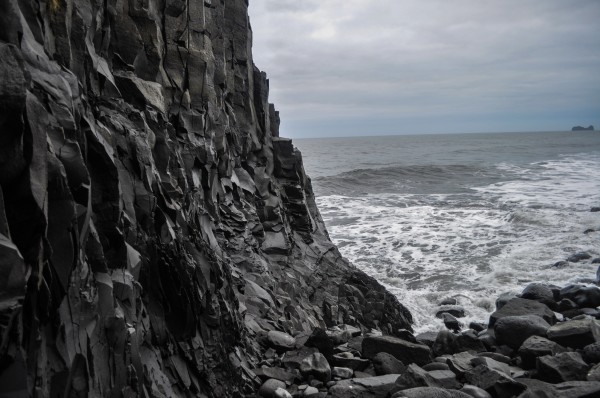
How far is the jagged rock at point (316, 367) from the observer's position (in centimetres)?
1046

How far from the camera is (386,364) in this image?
36.4 ft

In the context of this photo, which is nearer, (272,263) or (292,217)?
(272,263)

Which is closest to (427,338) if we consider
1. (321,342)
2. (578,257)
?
(321,342)

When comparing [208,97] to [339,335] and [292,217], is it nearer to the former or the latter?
[292,217]

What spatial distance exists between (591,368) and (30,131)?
12.2 m

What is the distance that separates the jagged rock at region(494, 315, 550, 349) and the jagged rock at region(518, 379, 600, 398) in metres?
4.29

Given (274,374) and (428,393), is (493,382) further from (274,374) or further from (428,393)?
(274,374)

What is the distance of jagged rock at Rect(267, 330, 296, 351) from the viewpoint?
11.8m

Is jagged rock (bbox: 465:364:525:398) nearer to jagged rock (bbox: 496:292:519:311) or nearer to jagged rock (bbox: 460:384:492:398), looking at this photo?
jagged rock (bbox: 460:384:492:398)

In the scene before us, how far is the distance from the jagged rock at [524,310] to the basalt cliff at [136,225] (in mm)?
3362

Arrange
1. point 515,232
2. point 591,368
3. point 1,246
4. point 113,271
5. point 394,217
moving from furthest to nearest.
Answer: point 394,217 → point 515,232 → point 591,368 → point 113,271 → point 1,246

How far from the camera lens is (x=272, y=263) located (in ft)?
54.9

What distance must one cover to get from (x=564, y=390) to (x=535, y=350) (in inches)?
110

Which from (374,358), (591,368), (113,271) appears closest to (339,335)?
(374,358)
